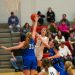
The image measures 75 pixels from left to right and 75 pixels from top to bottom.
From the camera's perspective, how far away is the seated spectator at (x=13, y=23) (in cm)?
1661

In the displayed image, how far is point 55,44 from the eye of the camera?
29.5ft

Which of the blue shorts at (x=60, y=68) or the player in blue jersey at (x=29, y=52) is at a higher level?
the player in blue jersey at (x=29, y=52)

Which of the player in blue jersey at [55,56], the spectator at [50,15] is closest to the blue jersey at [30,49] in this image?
the player in blue jersey at [55,56]

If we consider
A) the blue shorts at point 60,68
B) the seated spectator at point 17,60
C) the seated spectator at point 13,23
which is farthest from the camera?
the seated spectator at point 13,23

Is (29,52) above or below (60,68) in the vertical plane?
above

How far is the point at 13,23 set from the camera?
1703cm

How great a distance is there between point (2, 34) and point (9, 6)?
2.21m

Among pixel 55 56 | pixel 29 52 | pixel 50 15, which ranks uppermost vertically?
pixel 50 15

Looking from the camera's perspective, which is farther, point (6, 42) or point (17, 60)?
point (6, 42)

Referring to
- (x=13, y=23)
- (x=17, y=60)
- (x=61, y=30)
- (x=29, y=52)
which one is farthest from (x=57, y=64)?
(x=13, y=23)

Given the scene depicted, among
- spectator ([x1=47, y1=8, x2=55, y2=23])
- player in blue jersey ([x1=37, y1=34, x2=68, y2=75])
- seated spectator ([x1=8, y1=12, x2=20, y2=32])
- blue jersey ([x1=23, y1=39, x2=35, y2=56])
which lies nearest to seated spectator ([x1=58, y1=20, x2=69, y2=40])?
spectator ([x1=47, y1=8, x2=55, y2=23])

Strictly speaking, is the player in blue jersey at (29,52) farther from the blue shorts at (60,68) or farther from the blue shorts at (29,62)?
the blue shorts at (60,68)

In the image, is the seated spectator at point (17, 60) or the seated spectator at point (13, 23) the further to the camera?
the seated spectator at point (13, 23)

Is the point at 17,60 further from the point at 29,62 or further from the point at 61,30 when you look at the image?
the point at 29,62
